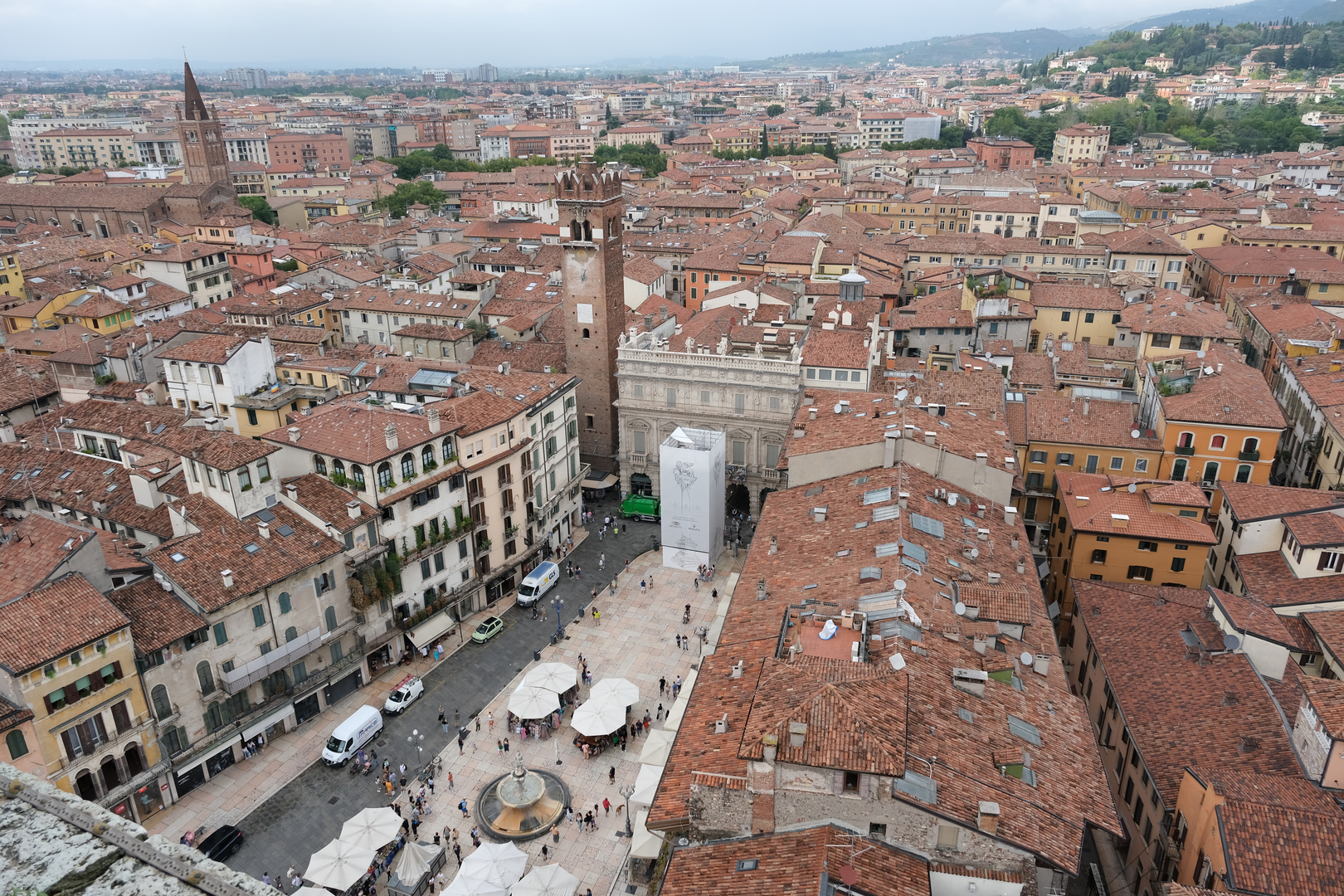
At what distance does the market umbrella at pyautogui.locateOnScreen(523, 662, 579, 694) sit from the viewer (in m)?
43.6

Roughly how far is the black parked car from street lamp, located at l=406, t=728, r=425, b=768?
800cm

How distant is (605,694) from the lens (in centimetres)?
4272

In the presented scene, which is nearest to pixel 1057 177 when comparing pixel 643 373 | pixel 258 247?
pixel 643 373

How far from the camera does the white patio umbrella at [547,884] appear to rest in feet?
105

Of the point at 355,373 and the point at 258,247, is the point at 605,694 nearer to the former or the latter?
the point at 355,373

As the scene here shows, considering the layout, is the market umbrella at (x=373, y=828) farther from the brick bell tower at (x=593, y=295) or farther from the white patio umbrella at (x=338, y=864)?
the brick bell tower at (x=593, y=295)

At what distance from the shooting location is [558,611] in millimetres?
52562

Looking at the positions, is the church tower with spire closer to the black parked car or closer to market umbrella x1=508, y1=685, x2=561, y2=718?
market umbrella x1=508, y1=685, x2=561, y2=718

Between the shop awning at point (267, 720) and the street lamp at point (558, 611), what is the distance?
1501 centimetres

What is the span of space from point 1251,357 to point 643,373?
54.9 metres

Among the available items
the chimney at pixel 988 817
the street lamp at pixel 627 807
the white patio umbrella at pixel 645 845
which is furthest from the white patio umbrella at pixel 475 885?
the chimney at pixel 988 817

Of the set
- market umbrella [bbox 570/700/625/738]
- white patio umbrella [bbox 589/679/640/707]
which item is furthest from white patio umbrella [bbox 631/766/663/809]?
white patio umbrella [bbox 589/679/640/707]

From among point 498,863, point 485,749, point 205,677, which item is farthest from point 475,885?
point 205,677

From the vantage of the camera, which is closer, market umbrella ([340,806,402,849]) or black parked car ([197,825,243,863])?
market umbrella ([340,806,402,849])
